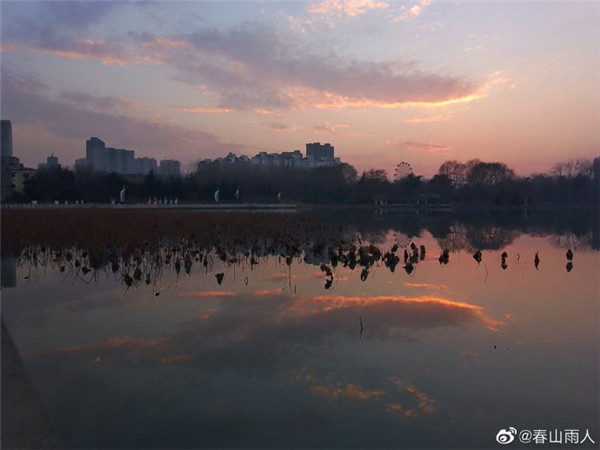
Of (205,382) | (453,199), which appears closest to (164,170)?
(453,199)

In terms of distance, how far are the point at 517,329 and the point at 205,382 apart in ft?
16.1

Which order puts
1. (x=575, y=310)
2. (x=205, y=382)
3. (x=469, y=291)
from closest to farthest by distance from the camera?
(x=205, y=382), (x=575, y=310), (x=469, y=291)

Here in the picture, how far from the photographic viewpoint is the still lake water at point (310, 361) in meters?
4.20

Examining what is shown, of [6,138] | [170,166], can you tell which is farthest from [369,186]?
[170,166]

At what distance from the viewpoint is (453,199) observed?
97.1m

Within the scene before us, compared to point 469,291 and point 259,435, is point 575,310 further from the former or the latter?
point 259,435

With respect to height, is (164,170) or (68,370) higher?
(164,170)

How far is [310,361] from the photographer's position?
5.80m

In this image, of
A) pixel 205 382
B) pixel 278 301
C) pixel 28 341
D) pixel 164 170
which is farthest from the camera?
pixel 164 170

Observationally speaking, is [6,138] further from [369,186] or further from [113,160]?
[113,160]

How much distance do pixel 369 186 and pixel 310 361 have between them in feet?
301

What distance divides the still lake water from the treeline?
2643 inches

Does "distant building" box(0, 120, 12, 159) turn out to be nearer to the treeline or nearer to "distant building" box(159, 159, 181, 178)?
the treeline

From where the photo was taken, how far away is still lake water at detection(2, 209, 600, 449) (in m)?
4.20
